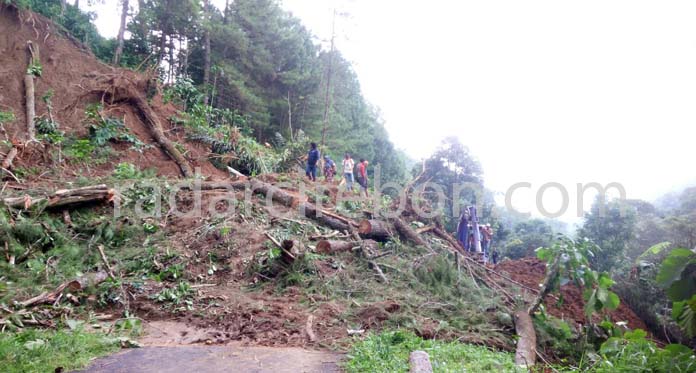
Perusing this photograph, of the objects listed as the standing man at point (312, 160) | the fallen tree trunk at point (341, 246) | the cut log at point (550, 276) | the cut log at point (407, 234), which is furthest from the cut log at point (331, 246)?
the standing man at point (312, 160)

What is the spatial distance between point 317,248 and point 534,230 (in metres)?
19.1

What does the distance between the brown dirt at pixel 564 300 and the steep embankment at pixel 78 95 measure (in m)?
9.45

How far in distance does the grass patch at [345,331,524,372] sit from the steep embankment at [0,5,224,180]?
30.0 ft

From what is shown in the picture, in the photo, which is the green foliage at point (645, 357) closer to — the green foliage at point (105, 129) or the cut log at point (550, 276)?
the cut log at point (550, 276)

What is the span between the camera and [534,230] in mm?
22312

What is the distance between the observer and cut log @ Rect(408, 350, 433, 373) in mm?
3295

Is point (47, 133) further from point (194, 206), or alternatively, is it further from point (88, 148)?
point (194, 206)

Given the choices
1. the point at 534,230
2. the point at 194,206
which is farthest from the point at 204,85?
the point at 534,230

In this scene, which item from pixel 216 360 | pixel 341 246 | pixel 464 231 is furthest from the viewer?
pixel 464 231

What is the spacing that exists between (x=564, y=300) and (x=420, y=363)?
22.3ft

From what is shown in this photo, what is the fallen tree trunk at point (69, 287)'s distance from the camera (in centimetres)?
452

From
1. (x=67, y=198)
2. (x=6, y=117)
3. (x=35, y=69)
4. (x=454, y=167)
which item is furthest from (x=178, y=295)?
(x=454, y=167)

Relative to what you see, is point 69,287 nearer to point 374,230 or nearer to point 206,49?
point 374,230

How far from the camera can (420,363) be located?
340cm
